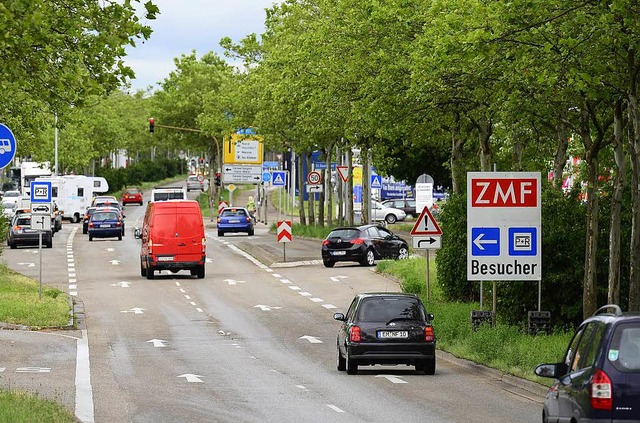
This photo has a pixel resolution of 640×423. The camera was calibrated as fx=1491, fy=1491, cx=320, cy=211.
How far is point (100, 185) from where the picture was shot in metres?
113

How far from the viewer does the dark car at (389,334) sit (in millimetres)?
23922

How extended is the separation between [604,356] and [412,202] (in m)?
90.1

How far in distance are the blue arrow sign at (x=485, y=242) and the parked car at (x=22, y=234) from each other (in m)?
44.0

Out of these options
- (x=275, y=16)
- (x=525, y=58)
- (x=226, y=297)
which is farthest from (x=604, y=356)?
(x=275, y=16)

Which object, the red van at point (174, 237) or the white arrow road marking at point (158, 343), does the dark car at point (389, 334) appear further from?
the red van at point (174, 237)

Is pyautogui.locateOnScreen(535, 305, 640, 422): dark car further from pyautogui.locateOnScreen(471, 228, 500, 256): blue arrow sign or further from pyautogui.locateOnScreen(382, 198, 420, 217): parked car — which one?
pyautogui.locateOnScreen(382, 198, 420, 217): parked car

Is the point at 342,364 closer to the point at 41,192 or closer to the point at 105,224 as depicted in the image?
the point at 41,192

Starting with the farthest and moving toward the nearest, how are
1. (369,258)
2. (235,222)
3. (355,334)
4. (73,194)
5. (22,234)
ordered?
(73,194) < (235,222) < (22,234) < (369,258) < (355,334)

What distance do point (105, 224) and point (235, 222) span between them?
785 centimetres

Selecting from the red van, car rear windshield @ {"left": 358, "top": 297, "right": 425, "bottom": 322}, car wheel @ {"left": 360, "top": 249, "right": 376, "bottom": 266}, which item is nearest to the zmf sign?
car rear windshield @ {"left": 358, "top": 297, "right": 425, "bottom": 322}

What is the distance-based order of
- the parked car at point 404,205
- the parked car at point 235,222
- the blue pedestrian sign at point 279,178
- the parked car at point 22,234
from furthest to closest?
the parked car at point 404,205 → the parked car at point 235,222 → the parked car at point 22,234 → the blue pedestrian sign at point 279,178

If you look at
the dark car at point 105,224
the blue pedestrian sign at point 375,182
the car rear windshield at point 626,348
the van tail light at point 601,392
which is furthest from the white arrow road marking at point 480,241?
the dark car at point 105,224

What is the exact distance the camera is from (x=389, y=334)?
23.9 metres

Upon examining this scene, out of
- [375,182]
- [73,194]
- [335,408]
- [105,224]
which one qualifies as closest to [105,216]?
[105,224]
